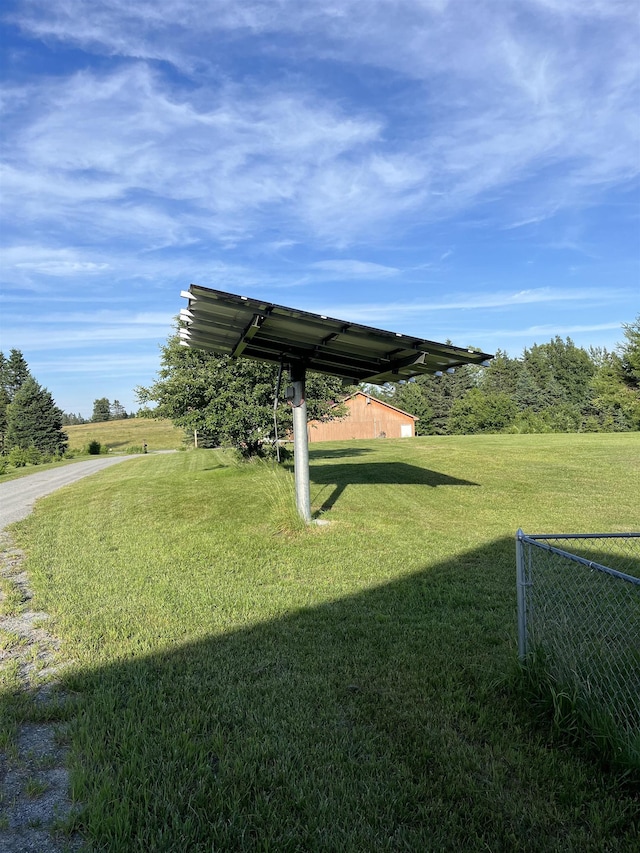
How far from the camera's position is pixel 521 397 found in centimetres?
6581

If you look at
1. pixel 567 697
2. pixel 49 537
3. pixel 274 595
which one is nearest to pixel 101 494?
pixel 49 537

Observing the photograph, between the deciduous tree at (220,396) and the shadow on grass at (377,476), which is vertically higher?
the deciduous tree at (220,396)

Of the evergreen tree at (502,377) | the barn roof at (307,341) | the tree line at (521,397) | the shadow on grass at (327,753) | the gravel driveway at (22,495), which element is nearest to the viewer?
the shadow on grass at (327,753)

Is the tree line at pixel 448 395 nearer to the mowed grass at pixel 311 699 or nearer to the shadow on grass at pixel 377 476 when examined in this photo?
the shadow on grass at pixel 377 476

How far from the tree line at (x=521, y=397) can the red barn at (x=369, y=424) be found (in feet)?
19.1

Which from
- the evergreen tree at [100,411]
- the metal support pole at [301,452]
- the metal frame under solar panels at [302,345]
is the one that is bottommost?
the metal support pole at [301,452]

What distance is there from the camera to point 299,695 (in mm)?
3268

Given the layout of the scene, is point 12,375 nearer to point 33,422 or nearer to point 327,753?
point 33,422

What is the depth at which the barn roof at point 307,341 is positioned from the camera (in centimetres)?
668

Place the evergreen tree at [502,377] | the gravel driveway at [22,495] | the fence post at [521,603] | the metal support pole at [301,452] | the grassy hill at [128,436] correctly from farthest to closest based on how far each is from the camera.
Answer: the evergreen tree at [502,377] < the grassy hill at [128,436] < the gravel driveway at [22,495] < the metal support pole at [301,452] < the fence post at [521,603]

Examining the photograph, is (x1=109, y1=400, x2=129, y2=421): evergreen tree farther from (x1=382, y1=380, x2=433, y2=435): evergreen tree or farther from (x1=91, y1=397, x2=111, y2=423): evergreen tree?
(x1=382, y1=380, x2=433, y2=435): evergreen tree

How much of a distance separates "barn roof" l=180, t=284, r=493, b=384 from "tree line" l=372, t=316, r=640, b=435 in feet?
120

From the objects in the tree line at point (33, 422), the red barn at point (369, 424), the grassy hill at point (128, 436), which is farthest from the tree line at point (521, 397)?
the tree line at point (33, 422)

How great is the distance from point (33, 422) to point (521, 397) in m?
52.7
